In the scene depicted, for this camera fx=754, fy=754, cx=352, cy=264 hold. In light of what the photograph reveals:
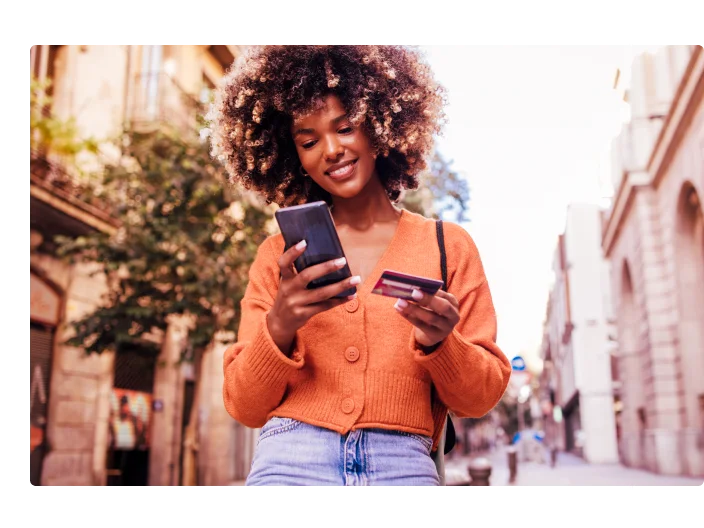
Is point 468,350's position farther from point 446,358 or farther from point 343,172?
point 343,172

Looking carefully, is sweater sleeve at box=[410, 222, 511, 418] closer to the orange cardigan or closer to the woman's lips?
the orange cardigan

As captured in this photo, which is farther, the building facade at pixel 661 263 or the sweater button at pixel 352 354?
the building facade at pixel 661 263

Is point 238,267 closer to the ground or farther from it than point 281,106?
farther from it

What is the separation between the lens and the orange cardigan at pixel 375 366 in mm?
1662

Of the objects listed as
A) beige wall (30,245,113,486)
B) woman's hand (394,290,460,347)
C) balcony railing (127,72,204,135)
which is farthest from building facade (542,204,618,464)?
balcony railing (127,72,204,135)

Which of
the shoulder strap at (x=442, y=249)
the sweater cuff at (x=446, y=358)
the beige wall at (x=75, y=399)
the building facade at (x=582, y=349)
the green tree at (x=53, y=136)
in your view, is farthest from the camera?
the beige wall at (x=75, y=399)

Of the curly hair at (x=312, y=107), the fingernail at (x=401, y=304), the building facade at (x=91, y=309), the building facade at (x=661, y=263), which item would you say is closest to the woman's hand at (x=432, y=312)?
the fingernail at (x=401, y=304)

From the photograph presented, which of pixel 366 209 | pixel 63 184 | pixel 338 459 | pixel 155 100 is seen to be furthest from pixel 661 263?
pixel 338 459

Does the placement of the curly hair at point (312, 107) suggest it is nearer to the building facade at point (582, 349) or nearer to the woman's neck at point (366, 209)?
the woman's neck at point (366, 209)
